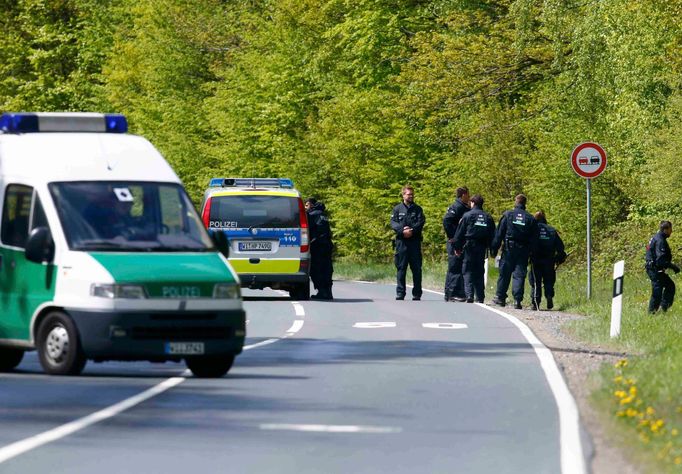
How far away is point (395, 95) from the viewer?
5475 cm

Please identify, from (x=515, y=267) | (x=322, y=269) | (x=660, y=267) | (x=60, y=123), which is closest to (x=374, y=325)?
(x=515, y=267)

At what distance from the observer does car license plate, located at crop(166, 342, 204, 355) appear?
15297mm

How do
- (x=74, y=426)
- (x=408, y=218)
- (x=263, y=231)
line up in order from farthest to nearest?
(x=408, y=218)
(x=263, y=231)
(x=74, y=426)

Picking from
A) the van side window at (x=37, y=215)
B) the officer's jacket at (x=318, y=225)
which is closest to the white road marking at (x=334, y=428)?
the van side window at (x=37, y=215)

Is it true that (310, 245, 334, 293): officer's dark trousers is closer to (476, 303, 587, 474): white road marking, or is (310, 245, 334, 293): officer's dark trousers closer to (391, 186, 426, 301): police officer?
(391, 186, 426, 301): police officer

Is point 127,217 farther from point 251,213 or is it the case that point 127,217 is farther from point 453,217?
point 453,217

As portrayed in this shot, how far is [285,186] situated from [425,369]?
585 inches

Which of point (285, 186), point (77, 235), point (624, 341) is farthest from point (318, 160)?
point (77, 235)

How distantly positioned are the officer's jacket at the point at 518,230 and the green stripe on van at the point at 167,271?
1442 cm

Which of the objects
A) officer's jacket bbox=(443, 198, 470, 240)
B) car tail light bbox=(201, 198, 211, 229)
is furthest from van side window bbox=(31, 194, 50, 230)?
officer's jacket bbox=(443, 198, 470, 240)

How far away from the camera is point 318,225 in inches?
1283

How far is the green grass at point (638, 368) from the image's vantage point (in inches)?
431

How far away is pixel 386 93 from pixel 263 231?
86.1ft

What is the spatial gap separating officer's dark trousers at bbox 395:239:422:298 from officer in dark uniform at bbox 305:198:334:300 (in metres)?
1.23
